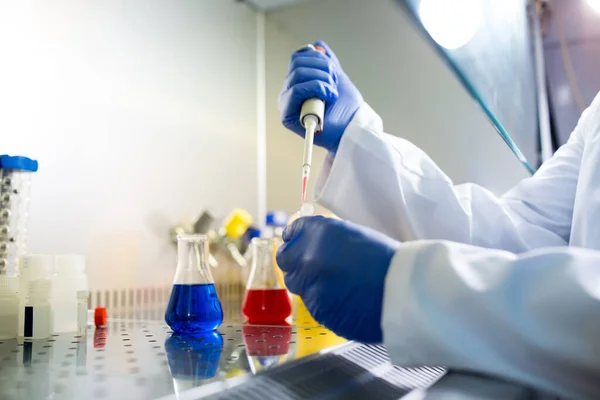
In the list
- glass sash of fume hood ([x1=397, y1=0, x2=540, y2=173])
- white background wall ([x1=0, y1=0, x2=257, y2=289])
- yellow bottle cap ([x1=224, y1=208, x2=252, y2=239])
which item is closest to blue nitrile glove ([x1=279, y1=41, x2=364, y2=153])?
glass sash of fume hood ([x1=397, y1=0, x2=540, y2=173])

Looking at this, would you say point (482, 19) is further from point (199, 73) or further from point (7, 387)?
point (199, 73)

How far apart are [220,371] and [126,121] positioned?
1.11 meters

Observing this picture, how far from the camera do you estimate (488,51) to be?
1055mm

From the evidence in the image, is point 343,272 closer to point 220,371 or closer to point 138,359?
point 220,371

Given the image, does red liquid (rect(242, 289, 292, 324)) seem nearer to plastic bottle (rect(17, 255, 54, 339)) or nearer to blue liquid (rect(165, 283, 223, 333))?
blue liquid (rect(165, 283, 223, 333))

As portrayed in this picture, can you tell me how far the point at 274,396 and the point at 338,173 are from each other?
0.61 meters

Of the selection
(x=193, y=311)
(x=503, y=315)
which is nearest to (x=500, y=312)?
(x=503, y=315)

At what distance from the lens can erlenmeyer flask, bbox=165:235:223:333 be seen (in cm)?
91

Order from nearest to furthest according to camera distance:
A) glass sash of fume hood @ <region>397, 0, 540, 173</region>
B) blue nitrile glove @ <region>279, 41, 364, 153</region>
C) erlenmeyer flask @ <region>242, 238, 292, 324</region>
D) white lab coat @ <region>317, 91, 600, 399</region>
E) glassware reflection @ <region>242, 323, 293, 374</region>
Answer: white lab coat @ <region>317, 91, 600, 399</region>
glassware reflection @ <region>242, 323, 293, 374</region>
glass sash of fume hood @ <region>397, 0, 540, 173</region>
blue nitrile glove @ <region>279, 41, 364, 153</region>
erlenmeyer flask @ <region>242, 238, 292, 324</region>

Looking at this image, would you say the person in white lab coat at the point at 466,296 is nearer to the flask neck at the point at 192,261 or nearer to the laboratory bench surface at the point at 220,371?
the laboratory bench surface at the point at 220,371

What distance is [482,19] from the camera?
95cm

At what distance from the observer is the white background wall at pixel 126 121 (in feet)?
4.12

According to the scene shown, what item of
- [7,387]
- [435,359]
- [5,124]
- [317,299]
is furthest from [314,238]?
[5,124]

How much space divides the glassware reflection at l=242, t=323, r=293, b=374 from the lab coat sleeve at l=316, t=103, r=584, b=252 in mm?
280
